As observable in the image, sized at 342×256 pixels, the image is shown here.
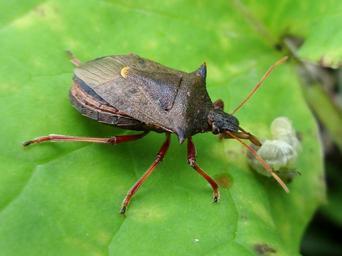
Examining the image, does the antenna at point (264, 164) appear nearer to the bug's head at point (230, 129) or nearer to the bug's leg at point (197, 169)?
the bug's head at point (230, 129)

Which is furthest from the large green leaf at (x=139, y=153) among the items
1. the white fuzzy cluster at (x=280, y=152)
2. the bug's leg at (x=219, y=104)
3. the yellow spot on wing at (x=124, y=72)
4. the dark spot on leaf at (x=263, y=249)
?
the yellow spot on wing at (x=124, y=72)

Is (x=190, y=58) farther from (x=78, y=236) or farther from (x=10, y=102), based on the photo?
(x=78, y=236)

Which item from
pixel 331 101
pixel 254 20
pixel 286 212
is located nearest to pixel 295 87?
pixel 331 101

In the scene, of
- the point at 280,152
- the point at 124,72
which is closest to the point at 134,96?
the point at 124,72

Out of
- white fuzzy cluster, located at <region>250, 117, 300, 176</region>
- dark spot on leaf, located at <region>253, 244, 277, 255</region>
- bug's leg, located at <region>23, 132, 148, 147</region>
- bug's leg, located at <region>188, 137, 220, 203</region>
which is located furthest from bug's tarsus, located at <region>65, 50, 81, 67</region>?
dark spot on leaf, located at <region>253, 244, 277, 255</region>

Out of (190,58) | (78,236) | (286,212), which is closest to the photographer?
(78,236)

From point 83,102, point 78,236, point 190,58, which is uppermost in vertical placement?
point 190,58

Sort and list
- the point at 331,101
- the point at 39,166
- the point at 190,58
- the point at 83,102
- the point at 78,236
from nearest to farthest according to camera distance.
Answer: the point at 78,236, the point at 39,166, the point at 83,102, the point at 190,58, the point at 331,101
